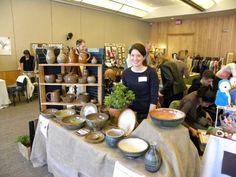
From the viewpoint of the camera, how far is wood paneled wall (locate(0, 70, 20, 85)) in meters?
5.52

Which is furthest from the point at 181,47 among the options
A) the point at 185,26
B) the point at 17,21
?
the point at 17,21

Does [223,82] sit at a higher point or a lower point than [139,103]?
higher

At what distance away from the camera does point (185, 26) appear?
29.2 ft

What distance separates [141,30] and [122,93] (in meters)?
8.68

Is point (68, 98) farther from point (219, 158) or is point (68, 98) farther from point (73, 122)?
point (219, 158)

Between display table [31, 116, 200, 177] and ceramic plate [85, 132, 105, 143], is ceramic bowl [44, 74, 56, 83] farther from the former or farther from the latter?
ceramic plate [85, 132, 105, 143]

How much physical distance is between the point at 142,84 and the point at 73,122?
733 mm

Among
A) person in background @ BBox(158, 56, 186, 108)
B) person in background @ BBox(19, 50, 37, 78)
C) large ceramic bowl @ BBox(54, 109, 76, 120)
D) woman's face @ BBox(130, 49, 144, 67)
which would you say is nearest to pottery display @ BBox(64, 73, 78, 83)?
large ceramic bowl @ BBox(54, 109, 76, 120)

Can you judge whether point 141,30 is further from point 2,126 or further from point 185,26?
point 2,126

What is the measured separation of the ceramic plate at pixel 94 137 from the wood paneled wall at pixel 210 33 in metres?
8.04

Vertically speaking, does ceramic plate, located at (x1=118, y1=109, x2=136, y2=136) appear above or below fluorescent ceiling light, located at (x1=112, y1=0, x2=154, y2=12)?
below

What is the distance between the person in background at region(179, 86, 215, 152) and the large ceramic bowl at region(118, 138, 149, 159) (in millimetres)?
978

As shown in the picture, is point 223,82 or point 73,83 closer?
point 223,82

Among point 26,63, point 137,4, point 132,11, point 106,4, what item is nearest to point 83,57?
point 26,63
